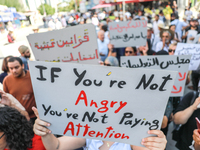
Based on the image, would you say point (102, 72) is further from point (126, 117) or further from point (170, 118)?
point (170, 118)

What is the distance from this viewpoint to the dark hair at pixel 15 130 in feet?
4.43

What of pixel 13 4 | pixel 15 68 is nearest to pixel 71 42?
pixel 15 68

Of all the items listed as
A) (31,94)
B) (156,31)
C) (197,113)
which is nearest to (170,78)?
(197,113)

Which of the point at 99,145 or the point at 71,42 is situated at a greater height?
the point at 71,42

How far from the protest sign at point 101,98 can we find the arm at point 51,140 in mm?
52

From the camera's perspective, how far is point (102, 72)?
104cm

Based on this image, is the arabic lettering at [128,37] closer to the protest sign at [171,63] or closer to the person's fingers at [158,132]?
the protest sign at [171,63]

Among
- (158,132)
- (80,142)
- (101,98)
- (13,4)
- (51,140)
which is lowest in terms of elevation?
(80,142)

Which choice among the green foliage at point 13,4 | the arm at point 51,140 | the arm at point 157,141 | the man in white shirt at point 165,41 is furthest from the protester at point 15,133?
the green foliage at point 13,4

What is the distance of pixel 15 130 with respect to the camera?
1.40 metres

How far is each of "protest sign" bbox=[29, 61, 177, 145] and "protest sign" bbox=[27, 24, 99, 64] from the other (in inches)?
56.3

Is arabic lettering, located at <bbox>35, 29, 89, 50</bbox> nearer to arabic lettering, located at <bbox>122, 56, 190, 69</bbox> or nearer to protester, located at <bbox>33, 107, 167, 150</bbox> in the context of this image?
arabic lettering, located at <bbox>122, 56, 190, 69</bbox>

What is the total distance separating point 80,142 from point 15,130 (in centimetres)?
56

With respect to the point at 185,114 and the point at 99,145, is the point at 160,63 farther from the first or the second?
the point at 99,145
